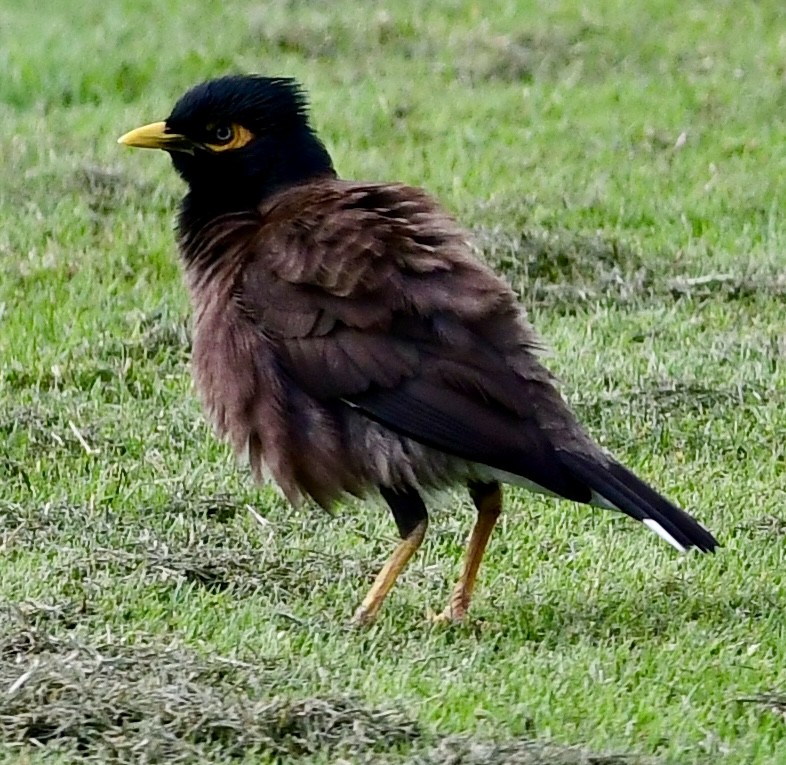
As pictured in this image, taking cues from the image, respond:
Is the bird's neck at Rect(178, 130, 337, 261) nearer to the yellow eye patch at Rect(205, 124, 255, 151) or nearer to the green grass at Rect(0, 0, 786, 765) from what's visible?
the yellow eye patch at Rect(205, 124, 255, 151)

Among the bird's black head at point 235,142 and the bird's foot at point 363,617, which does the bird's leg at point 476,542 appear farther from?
the bird's black head at point 235,142

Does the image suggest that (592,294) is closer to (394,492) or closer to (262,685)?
(394,492)

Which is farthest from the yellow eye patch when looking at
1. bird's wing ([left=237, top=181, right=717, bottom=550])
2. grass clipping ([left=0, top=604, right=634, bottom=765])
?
grass clipping ([left=0, top=604, right=634, bottom=765])

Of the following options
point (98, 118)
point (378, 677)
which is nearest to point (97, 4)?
point (98, 118)

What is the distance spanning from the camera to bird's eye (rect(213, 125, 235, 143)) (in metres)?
6.46

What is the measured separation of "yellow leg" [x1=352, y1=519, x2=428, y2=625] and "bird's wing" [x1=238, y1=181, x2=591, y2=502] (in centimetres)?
41

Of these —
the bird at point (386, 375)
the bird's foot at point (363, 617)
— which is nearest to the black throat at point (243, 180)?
the bird at point (386, 375)

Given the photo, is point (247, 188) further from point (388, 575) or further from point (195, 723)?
point (195, 723)

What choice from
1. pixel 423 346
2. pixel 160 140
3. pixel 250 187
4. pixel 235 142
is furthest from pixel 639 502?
pixel 160 140

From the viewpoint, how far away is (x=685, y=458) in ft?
23.4

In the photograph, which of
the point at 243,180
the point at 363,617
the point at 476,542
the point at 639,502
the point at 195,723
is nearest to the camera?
the point at 195,723

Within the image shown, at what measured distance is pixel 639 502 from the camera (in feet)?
17.7

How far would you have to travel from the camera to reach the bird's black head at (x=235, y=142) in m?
6.41

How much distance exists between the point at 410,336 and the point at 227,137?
1.20 m
